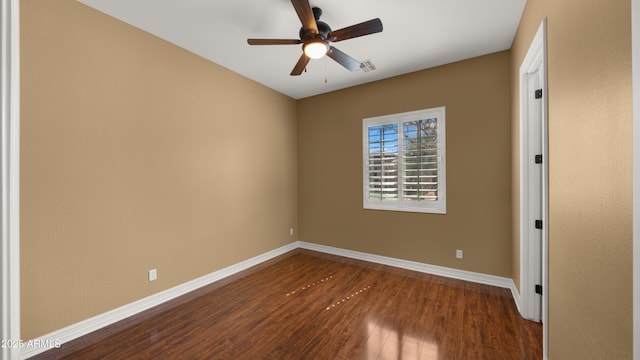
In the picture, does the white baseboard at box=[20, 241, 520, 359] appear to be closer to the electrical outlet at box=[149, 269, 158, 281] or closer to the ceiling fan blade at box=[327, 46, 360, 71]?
the electrical outlet at box=[149, 269, 158, 281]

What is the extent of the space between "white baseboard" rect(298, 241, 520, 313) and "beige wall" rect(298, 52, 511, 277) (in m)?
0.08

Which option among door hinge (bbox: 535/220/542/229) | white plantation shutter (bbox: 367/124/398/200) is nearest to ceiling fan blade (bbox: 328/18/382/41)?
white plantation shutter (bbox: 367/124/398/200)

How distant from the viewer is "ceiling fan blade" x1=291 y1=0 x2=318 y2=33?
70.5 inches

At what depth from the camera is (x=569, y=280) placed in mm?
1353

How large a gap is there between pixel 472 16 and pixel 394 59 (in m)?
0.98

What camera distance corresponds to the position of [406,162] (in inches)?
145

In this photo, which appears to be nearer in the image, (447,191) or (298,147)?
(447,191)

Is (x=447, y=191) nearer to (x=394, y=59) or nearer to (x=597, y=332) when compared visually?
(x=394, y=59)

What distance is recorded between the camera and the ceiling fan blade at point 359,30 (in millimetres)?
2000

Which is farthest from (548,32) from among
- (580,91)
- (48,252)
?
(48,252)

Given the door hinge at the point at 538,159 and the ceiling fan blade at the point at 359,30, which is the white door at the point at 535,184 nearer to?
the door hinge at the point at 538,159

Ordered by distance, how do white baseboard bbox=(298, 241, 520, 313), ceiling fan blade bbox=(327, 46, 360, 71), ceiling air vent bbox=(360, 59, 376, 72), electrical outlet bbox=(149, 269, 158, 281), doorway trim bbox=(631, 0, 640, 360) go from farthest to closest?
1. ceiling air vent bbox=(360, 59, 376, 72)
2. white baseboard bbox=(298, 241, 520, 313)
3. electrical outlet bbox=(149, 269, 158, 281)
4. ceiling fan blade bbox=(327, 46, 360, 71)
5. doorway trim bbox=(631, 0, 640, 360)

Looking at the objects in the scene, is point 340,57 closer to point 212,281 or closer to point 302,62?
point 302,62

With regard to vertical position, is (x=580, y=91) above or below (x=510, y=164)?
above
